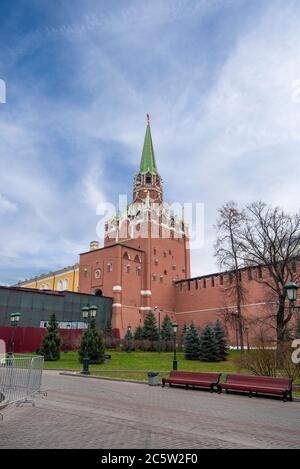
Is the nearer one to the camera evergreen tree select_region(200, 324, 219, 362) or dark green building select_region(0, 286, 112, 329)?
evergreen tree select_region(200, 324, 219, 362)

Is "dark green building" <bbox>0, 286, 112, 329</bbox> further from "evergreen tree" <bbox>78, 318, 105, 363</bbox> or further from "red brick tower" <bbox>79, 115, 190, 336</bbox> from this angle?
"evergreen tree" <bbox>78, 318, 105, 363</bbox>

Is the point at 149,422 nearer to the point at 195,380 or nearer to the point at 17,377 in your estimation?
the point at 17,377

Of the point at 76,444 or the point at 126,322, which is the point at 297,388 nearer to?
the point at 76,444

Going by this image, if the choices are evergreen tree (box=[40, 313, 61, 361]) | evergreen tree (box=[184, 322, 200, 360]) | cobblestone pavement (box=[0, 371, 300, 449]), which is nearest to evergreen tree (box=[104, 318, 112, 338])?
evergreen tree (box=[184, 322, 200, 360])

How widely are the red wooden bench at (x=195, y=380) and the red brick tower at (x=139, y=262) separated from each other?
3725 centimetres

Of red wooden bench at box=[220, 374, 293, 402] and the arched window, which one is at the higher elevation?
the arched window

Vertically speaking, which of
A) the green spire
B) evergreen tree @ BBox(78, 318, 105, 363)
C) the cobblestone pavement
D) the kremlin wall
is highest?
the green spire

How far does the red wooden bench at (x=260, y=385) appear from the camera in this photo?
1220cm

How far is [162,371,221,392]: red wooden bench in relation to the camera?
46.4 ft

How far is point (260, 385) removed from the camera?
12914 mm

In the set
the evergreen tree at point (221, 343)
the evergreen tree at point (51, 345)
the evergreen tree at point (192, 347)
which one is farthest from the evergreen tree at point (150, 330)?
the evergreen tree at point (51, 345)

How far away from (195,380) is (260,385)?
268cm

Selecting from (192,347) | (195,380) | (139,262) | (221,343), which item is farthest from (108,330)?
(195,380)

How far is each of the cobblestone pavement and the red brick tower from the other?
4121cm
